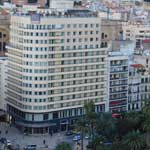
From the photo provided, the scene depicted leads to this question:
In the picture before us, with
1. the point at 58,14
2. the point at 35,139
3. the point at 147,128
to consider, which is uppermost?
the point at 58,14

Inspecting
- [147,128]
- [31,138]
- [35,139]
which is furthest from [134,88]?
[31,138]

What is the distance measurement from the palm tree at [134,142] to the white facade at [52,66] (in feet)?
64.3

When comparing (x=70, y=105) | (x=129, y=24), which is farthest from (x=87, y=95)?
(x=129, y=24)

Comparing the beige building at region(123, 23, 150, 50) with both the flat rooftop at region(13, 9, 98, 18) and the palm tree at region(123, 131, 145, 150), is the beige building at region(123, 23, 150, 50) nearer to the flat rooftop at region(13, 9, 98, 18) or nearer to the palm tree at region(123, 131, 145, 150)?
the flat rooftop at region(13, 9, 98, 18)

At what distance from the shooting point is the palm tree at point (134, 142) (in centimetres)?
8219

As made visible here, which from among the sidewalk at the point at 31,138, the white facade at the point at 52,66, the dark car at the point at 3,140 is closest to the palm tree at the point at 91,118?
the sidewalk at the point at 31,138

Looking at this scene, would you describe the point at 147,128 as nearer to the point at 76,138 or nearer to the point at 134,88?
the point at 76,138

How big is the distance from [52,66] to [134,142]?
2224cm

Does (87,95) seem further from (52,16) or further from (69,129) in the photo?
(52,16)

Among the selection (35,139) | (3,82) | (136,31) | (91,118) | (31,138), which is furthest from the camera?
(136,31)

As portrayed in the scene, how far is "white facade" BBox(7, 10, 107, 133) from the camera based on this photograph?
97.1 metres

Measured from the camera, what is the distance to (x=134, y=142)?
82.4 metres

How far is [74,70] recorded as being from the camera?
330ft

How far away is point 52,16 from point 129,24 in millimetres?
66361
